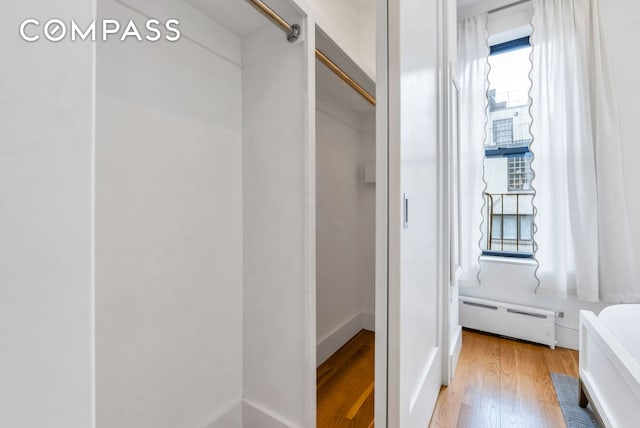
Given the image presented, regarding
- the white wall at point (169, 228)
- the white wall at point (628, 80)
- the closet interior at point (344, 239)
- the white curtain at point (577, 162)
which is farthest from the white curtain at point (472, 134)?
the white wall at point (169, 228)

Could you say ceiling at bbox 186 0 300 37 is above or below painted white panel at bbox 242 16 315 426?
above

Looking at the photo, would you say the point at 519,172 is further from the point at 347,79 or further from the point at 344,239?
the point at 347,79

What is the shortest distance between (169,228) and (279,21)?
35.3 inches

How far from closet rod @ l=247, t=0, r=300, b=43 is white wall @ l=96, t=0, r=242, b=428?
29cm

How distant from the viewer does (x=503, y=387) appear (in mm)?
1723

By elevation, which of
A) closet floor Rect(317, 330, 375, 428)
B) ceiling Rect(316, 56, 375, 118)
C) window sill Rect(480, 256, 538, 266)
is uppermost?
ceiling Rect(316, 56, 375, 118)

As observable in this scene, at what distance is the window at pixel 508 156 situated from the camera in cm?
247

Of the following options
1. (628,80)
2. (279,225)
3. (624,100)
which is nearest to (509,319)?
(624,100)

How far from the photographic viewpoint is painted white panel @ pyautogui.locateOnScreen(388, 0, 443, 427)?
3.32 ft

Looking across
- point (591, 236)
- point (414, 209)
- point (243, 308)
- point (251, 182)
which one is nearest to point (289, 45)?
point (251, 182)

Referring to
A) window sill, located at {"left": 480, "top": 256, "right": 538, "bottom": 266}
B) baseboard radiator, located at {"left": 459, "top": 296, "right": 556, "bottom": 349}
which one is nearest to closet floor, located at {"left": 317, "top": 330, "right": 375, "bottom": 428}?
baseboard radiator, located at {"left": 459, "top": 296, "right": 556, "bottom": 349}

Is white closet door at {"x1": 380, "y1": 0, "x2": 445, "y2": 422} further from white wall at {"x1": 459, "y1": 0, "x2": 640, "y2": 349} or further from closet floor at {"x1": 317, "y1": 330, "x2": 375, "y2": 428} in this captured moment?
white wall at {"x1": 459, "y1": 0, "x2": 640, "y2": 349}

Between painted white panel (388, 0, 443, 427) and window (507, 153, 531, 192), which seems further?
window (507, 153, 531, 192)

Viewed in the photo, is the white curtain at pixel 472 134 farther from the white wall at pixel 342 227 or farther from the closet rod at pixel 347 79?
the closet rod at pixel 347 79
